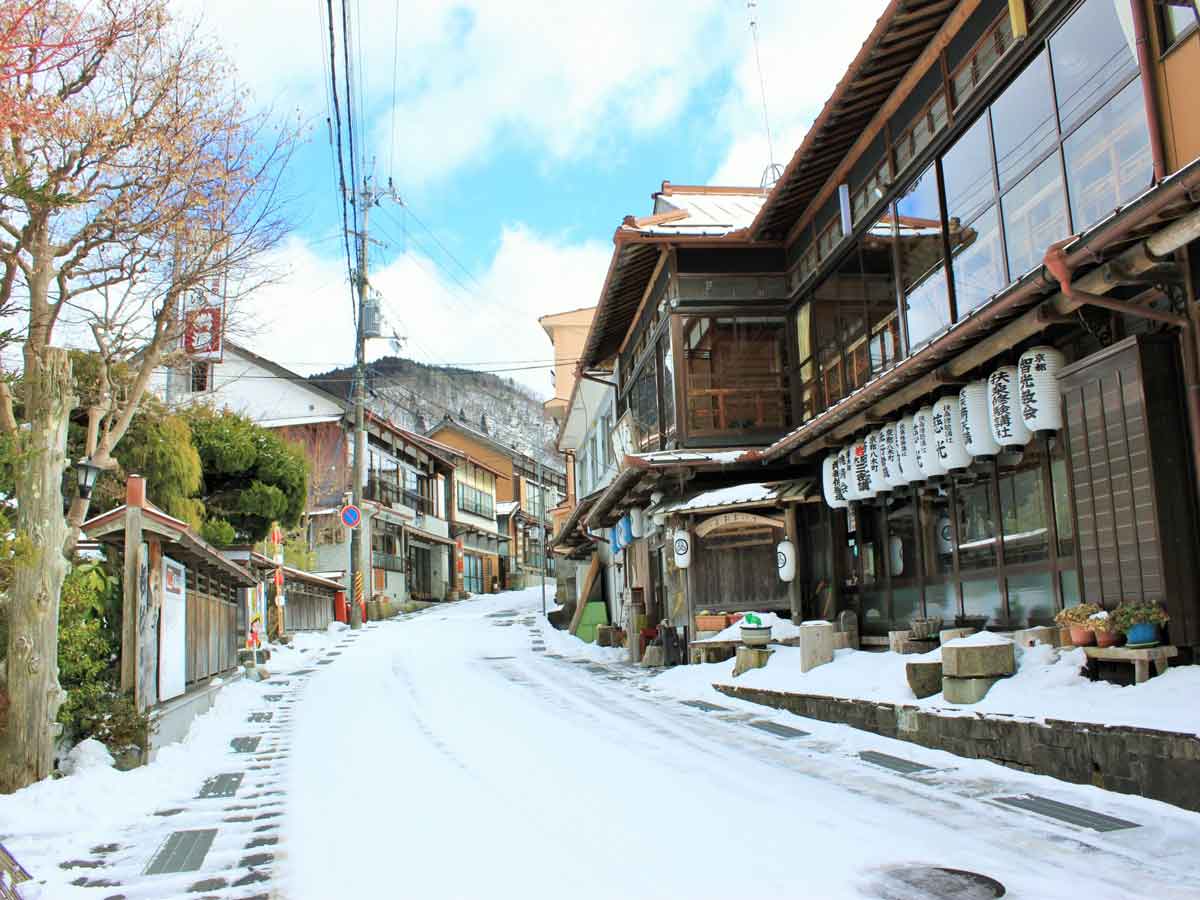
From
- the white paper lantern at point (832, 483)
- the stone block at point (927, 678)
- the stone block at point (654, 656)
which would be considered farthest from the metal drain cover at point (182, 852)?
the stone block at point (654, 656)

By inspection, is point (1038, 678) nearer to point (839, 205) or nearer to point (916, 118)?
point (916, 118)

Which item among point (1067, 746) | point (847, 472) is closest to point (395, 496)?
point (847, 472)

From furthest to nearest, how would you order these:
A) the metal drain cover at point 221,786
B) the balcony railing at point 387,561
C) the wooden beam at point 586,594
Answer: the balcony railing at point 387,561 → the wooden beam at point 586,594 → the metal drain cover at point 221,786

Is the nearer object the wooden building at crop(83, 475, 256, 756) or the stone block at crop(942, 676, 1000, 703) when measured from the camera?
the stone block at crop(942, 676, 1000, 703)

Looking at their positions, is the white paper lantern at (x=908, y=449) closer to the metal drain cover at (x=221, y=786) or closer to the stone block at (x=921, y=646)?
the stone block at (x=921, y=646)

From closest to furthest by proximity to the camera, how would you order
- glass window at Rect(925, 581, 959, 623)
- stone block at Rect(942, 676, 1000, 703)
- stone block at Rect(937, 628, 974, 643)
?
stone block at Rect(942, 676, 1000, 703)
stone block at Rect(937, 628, 974, 643)
glass window at Rect(925, 581, 959, 623)

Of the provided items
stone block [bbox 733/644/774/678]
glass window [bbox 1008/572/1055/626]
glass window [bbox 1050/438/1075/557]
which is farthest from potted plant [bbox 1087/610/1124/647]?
stone block [bbox 733/644/774/678]

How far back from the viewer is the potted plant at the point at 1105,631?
819cm

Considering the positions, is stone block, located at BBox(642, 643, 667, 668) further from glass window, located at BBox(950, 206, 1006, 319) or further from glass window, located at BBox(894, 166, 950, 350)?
glass window, located at BBox(950, 206, 1006, 319)

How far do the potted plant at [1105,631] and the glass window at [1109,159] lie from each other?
3.62 m

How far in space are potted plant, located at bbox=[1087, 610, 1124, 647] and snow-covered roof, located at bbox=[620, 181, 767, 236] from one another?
12.1 m

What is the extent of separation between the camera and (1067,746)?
777 cm

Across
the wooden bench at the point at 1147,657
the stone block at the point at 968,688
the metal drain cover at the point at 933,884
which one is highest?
the wooden bench at the point at 1147,657

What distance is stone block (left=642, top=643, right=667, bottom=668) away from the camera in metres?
20.1
